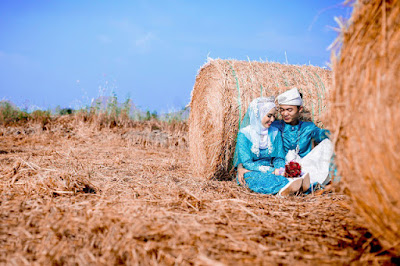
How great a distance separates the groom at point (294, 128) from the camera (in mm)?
4145

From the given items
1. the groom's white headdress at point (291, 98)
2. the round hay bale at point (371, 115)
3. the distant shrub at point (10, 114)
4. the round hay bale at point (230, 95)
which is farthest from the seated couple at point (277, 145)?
the distant shrub at point (10, 114)

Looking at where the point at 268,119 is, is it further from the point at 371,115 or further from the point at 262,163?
the point at 371,115

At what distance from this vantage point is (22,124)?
31.1ft

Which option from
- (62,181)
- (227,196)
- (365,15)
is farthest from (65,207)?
(365,15)

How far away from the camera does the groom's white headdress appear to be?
13.5ft

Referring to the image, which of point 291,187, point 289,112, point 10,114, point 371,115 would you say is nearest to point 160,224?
point 371,115

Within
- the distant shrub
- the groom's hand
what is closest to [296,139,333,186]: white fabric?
the groom's hand

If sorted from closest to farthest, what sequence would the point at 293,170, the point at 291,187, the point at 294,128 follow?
the point at 291,187, the point at 293,170, the point at 294,128

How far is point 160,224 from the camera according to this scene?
2.29 m

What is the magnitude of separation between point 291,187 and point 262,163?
71cm

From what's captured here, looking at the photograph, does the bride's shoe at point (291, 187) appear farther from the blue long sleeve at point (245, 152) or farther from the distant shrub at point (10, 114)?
the distant shrub at point (10, 114)

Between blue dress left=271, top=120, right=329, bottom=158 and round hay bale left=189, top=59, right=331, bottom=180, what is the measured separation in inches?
13.1

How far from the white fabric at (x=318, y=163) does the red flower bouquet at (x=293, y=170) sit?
0.62 ft

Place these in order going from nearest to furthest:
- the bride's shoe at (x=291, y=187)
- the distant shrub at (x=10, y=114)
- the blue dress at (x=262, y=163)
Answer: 1. the bride's shoe at (x=291, y=187)
2. the blue dress at (x=262, y=163)
3. the distant shrub at (x=10, y=114)
